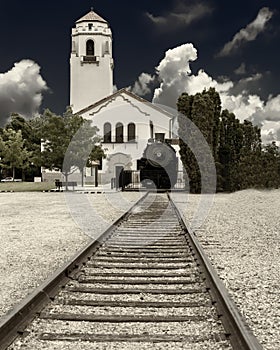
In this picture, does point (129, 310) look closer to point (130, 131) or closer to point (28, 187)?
point (28, 187)

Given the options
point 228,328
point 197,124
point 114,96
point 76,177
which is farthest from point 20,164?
point 228,328

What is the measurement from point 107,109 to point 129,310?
51691 mm

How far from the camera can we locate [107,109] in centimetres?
5531

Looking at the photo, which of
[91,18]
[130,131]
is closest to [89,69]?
[91,18]

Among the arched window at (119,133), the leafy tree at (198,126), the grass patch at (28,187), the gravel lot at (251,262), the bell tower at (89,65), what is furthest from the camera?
the bell tower at (89,65)

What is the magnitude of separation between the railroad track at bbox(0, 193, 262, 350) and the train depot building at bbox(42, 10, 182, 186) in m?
40.2

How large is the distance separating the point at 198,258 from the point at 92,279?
1.96 meters

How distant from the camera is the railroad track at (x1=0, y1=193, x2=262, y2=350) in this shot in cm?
368

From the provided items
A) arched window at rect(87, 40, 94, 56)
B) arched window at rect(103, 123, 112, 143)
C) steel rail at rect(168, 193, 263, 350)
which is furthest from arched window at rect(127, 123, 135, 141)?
steel rail at rect(168, 193, 263, 350)

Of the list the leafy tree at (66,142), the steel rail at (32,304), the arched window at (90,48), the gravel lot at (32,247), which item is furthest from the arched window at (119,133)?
the steel rail at (32,304)

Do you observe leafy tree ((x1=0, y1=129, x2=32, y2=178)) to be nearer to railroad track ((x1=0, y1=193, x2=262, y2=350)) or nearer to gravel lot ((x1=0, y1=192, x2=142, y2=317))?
gravel lot ((x1=0, y1=192, x2=142, y2=317))

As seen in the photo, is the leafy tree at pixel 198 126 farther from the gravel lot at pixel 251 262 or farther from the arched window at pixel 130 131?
the arched window at pixel 130 131

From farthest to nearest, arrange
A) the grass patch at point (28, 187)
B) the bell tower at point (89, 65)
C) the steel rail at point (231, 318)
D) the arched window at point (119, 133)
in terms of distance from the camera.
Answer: the bell tower at point (89, 65) < the arched window at point (119, 133) < the grass patch at point (28, 187) < the steel rail at point (231, 318)

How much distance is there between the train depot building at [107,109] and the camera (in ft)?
173
